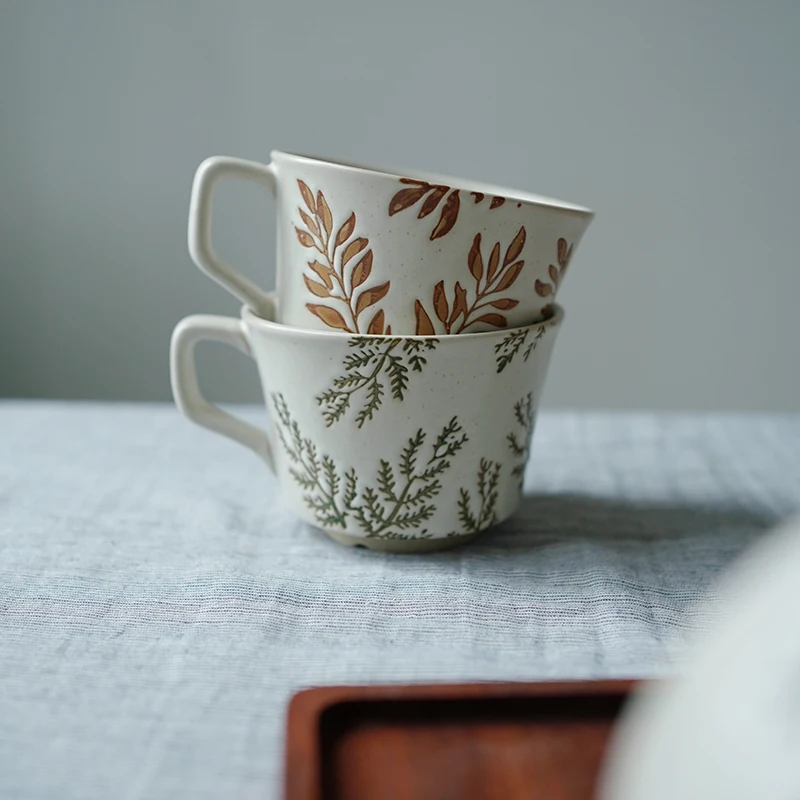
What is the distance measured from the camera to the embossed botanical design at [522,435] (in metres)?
0.49

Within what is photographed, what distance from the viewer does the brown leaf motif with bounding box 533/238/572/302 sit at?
47 centimetres

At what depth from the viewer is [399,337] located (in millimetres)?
443

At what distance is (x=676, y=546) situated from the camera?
0.50 metres

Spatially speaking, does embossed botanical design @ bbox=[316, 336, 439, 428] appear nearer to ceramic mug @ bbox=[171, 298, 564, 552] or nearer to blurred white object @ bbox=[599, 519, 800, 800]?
ceramic mug @ bbox=[171, 298, 564, 552]

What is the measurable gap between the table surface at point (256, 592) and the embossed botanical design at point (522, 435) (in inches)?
1.5

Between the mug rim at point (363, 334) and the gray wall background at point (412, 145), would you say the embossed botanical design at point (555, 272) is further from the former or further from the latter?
the gray wall background at point (412, 145)

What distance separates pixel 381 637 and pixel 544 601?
0.27ft

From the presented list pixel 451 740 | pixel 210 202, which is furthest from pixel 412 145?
pixel 451 740

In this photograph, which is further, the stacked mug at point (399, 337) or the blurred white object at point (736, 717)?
the stacked mug at point (399, 337)

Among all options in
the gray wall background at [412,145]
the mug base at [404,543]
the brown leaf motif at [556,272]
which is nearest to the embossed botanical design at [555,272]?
the brown leaf motif at [556,272]

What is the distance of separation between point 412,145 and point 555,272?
0.78 m

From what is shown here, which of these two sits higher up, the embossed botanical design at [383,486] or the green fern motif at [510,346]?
the green fern motif at [510,346]

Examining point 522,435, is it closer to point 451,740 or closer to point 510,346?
point 510,346

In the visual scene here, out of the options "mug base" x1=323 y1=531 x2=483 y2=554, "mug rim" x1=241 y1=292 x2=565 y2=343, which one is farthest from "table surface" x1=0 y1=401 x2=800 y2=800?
"mug rim" x1=241 y1=292 x2=565 y2=343
